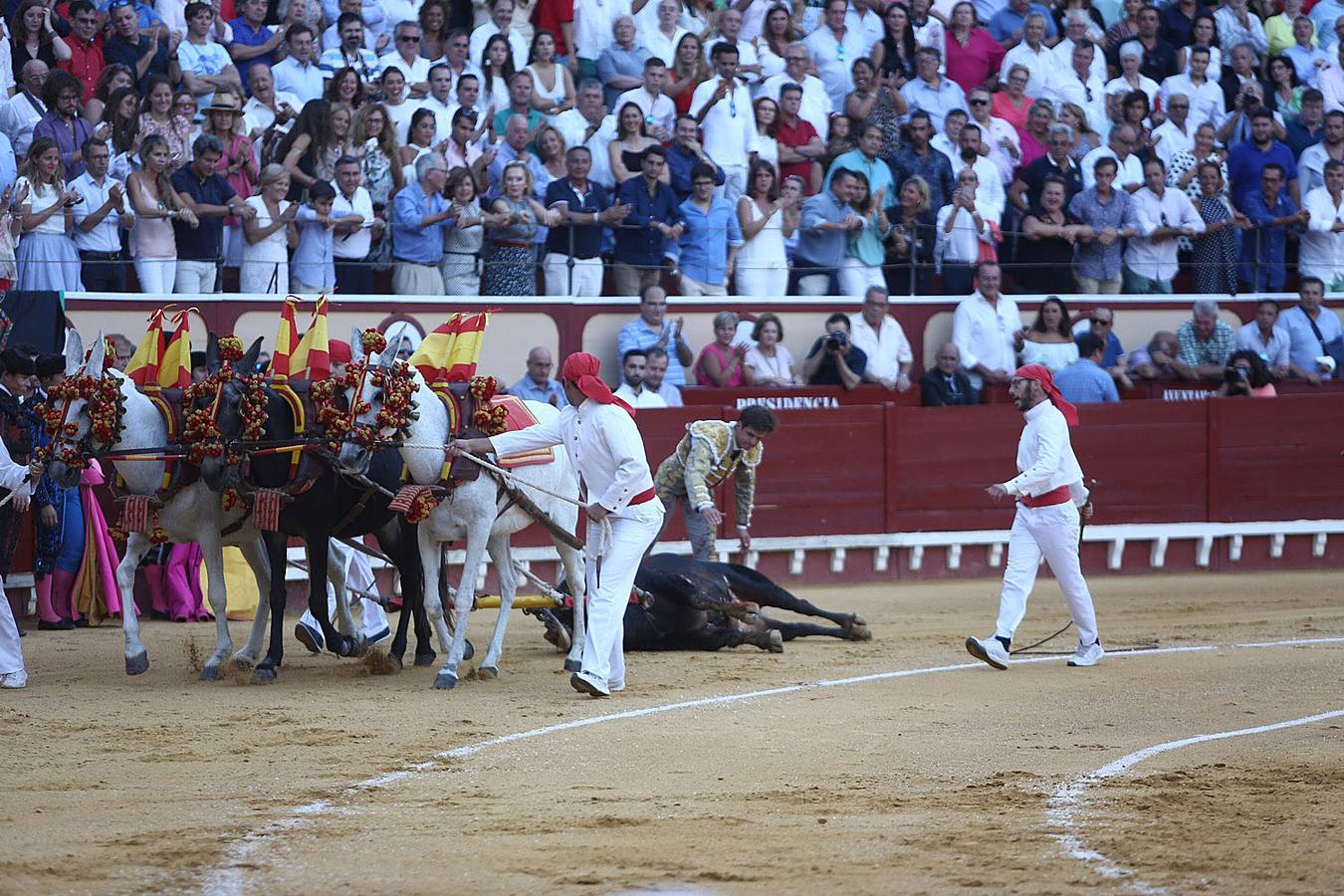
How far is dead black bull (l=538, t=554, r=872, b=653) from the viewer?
484 inches

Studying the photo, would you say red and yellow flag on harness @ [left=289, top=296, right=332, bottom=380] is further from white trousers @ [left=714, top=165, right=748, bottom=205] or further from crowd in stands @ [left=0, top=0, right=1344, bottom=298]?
white trousers @ [left=714, top=165, right=748, bottom=205]

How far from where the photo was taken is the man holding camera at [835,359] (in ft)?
58.0

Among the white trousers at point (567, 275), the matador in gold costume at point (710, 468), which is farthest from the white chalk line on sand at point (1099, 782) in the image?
the white trousers at point (567, 275)

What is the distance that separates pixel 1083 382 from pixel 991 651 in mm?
7406

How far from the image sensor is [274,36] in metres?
16.5

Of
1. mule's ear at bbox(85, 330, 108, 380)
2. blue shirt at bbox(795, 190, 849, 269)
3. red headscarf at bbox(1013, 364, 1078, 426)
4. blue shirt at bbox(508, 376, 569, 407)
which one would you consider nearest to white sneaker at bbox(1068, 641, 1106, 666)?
red headscarf at bbox(1013, 364, 1078, 426)

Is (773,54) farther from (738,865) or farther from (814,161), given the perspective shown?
(738,865)

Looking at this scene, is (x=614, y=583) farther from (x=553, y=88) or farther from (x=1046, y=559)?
(x=553, y=88)

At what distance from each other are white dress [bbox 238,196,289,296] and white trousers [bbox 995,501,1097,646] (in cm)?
677

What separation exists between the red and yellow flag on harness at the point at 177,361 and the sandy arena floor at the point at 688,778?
181 centimetres

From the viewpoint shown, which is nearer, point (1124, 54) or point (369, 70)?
point (369, 70)

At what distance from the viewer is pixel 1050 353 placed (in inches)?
728

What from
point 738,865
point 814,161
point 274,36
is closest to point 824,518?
point 814,161

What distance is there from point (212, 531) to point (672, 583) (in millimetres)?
2973
